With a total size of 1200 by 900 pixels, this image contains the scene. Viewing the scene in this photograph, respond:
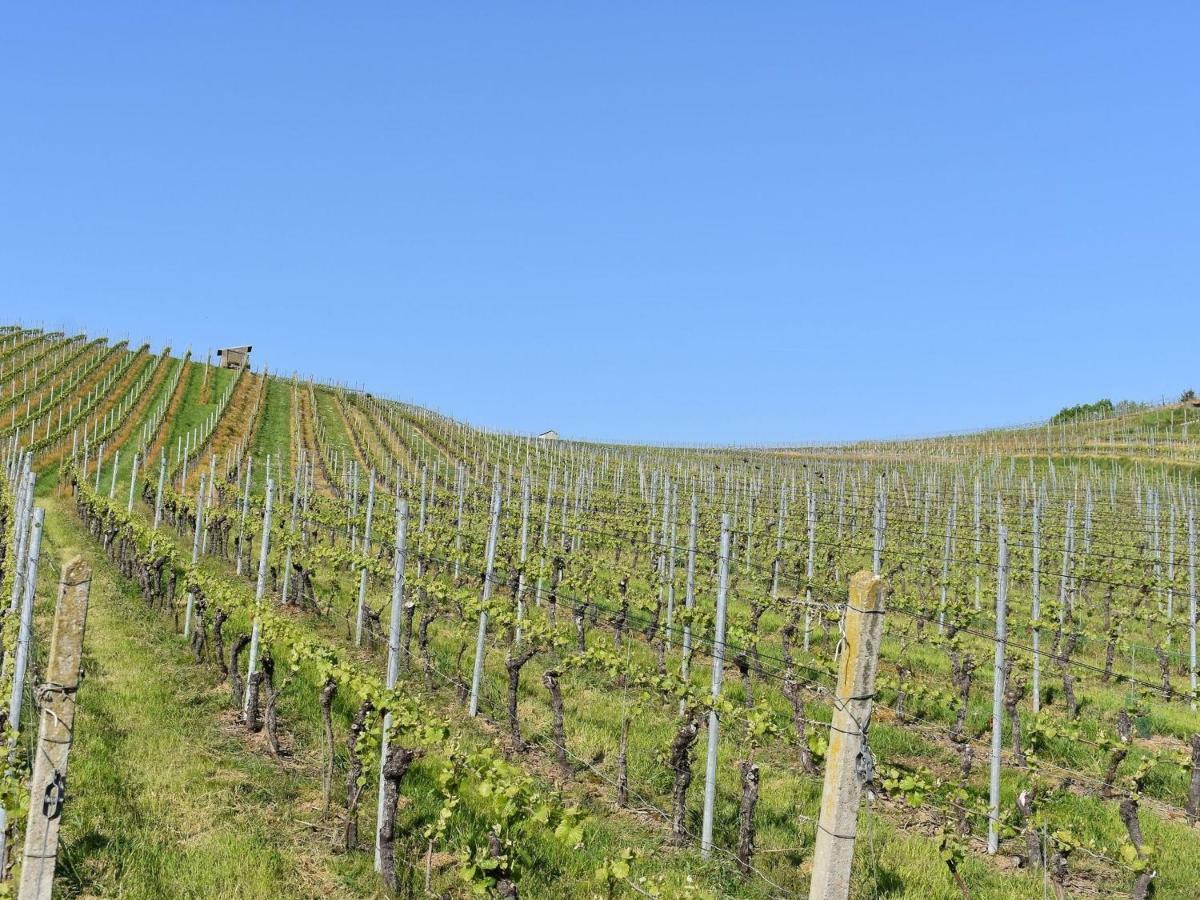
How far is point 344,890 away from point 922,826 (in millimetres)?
6351

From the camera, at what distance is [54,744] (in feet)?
15.0

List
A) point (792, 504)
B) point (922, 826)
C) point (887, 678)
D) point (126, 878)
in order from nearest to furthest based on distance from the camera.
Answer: point (126, 878) < point (922, 826) < point (887, 678) < point (792, 504)

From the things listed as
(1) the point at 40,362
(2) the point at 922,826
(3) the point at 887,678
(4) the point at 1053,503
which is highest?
(1) the point at 40,362

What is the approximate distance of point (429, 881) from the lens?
720 centimetres

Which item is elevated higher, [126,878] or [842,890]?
[842,890]

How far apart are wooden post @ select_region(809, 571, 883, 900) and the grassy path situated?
15.0ft

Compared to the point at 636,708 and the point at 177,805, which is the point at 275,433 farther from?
the point at 177,805

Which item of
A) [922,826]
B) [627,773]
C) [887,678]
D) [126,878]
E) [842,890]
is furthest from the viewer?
[887,678]

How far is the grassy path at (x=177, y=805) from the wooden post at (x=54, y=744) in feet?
7.43

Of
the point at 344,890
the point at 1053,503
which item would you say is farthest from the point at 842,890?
the point at 1053,503

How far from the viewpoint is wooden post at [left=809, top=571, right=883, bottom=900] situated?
4148mm

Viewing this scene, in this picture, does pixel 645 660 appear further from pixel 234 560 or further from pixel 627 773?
pixel 234 560

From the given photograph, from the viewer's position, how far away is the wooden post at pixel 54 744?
4.55 metres

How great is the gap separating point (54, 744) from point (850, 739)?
4121 millimetres
